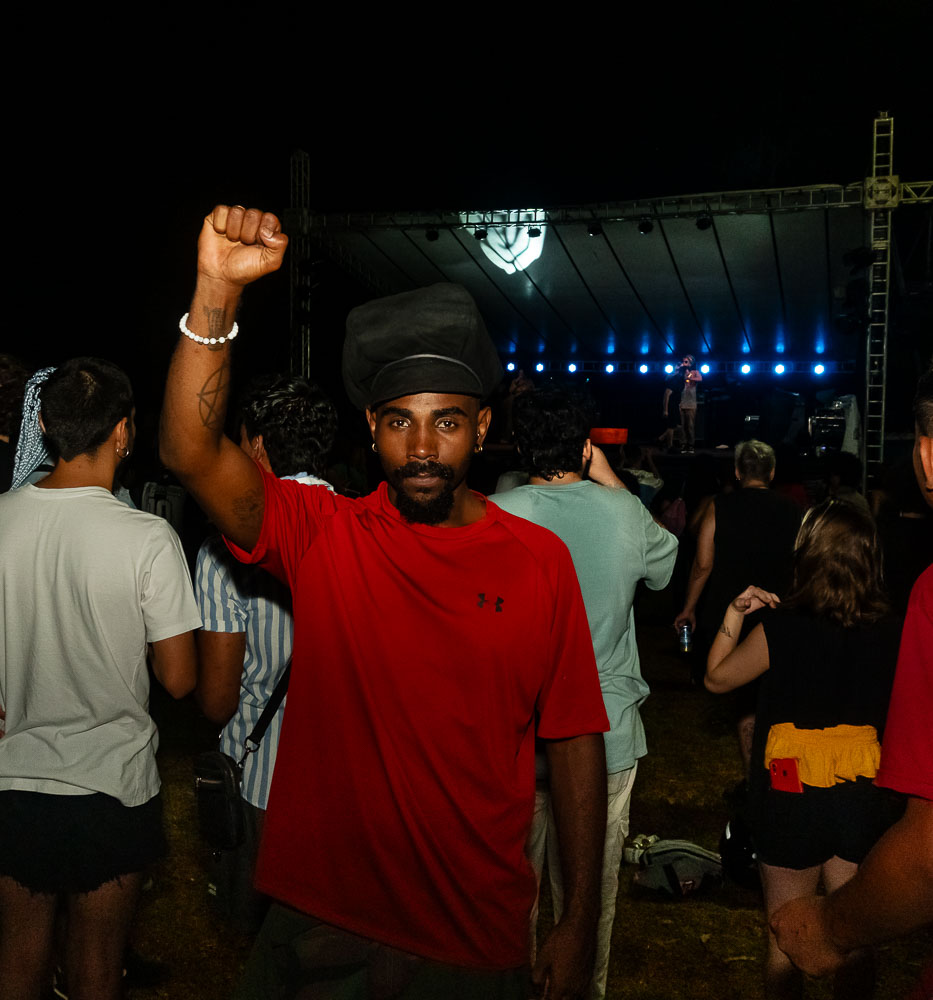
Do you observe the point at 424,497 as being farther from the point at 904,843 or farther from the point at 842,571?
the point at 842,571

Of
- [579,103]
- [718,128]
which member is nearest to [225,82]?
[579,103]

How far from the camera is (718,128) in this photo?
16422 mm

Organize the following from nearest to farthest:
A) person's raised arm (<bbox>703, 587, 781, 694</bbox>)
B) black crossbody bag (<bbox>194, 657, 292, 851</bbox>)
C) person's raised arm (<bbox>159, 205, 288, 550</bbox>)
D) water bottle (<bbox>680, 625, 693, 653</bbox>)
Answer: person's raised arm (<bbox>159, 205, 288, 550</bbox>) < black crossbody bag (<bbox>194, 657, 292, 851</bbox>) < person's raised arm (<bbox>703, 587, 781, 694</bbox>) < water bottle (<bbox>680, 625, 693, 653</bbox>)

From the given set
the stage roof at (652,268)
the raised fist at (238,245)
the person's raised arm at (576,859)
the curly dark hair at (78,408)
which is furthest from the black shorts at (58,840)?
the stage roof at (652,268)

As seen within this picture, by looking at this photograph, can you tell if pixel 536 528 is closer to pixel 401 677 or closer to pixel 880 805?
pixel 401 677

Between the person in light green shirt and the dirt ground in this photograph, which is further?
the dirt ground

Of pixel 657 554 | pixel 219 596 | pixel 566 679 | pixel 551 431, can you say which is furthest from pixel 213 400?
pixel 657 554

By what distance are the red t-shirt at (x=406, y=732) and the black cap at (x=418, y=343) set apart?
280 mm

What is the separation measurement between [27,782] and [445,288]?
1.55 metres

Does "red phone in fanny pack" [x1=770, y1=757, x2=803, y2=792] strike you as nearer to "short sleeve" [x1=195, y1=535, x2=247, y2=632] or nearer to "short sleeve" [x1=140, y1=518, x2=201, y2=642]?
"short sleeve" [x1=195, y1=535, x2=247, y2=632]

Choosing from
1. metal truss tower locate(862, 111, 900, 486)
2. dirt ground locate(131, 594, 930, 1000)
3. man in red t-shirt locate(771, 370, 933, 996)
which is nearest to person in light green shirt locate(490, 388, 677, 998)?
dirt ground locate(131, 594, 930, 1000)

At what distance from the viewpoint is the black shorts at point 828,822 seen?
2.62m

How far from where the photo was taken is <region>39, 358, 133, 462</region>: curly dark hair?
87.7 inches

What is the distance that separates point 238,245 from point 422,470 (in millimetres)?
522
